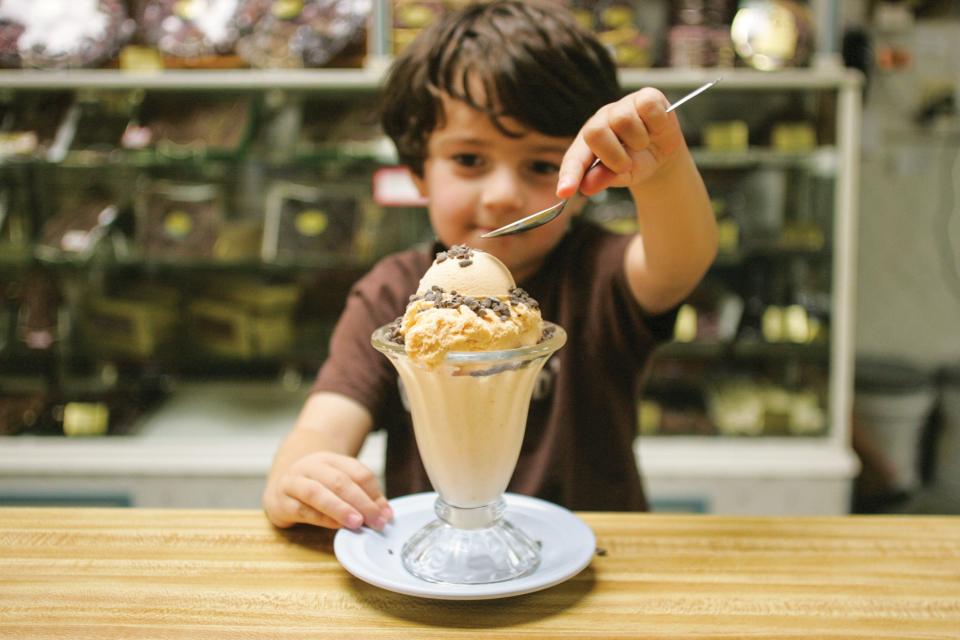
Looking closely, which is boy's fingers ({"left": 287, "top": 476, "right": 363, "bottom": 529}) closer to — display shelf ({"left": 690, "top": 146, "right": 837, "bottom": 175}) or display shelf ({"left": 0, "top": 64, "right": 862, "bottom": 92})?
display shelf ({"left": 0, "top": 64, "right": 862, "bottom": 92})

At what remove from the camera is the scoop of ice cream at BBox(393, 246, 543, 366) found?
0.76 meters

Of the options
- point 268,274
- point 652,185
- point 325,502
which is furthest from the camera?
point 268,274

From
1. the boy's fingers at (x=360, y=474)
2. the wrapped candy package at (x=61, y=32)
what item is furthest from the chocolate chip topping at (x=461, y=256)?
the wrapped candy package at (x=61, y=32)

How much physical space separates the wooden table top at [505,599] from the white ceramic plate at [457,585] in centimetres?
2

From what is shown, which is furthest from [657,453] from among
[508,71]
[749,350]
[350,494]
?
[350,494]

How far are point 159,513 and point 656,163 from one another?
0.75 meters

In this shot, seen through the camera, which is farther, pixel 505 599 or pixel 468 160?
pixel 468 160

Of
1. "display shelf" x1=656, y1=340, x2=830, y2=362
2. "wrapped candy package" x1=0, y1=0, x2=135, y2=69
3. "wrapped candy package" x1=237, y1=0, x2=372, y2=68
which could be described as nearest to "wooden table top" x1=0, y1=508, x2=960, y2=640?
"display shelf" x1=656, y1=340, x2=830, y2=362

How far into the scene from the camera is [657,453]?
8.20 ft

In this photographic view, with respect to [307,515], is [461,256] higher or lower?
higher

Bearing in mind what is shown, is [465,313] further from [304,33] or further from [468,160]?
[304,33]

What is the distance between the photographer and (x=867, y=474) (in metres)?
3.21

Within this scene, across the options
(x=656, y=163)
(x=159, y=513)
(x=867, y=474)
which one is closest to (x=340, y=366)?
(x=159, y=513)

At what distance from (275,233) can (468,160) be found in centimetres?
160
